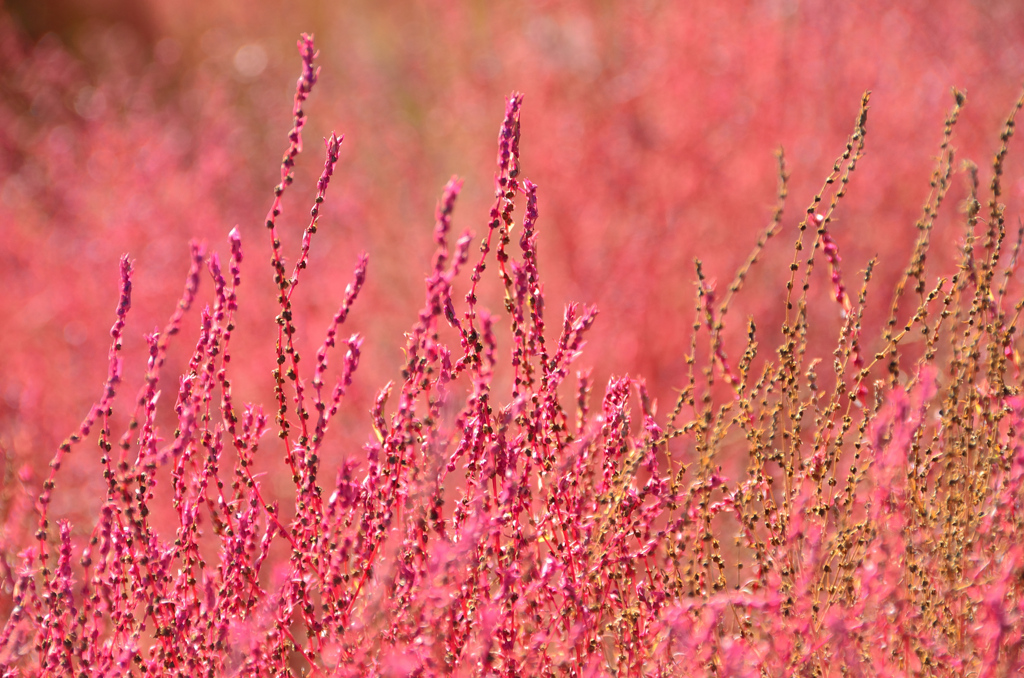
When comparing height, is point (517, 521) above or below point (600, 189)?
below

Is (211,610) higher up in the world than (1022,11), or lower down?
lower down

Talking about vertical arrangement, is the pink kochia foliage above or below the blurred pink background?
below

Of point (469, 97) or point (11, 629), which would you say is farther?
point (469, 97)

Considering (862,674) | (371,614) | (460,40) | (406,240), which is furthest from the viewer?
(460,40)

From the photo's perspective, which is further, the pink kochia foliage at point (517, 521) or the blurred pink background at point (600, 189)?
the blurred pink background at point (600, 189)

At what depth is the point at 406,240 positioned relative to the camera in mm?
4480

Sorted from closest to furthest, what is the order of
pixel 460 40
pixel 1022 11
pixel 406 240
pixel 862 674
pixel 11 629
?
pixel 862 674 → pixel 11 629 → pixel 1022 11 → pixel 406 240 → pixel 460 40

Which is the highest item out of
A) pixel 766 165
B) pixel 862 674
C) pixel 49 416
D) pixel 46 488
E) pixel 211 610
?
pixel 766 165

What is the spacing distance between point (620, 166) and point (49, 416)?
105 inches

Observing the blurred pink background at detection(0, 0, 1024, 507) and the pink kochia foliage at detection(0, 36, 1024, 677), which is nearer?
the pink kochia foliage at detection(0, 36, 1024, 677)

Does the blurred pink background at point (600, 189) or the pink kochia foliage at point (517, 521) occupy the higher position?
the blurred pink background at point (600, 189)

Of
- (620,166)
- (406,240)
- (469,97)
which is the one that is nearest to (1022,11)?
(620,166)

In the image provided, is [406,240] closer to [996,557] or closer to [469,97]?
[469,97]

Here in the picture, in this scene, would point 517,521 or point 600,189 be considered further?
point 600,189
